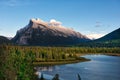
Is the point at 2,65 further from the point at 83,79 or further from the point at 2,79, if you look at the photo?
the point at 83,79

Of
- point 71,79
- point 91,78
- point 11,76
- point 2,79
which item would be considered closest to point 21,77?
point 2,79

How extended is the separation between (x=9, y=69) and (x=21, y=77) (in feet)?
27.6

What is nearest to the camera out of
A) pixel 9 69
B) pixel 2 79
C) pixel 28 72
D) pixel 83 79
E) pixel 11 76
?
pixel 11 76

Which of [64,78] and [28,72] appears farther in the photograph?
[64,78]

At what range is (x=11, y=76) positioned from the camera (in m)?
83.9

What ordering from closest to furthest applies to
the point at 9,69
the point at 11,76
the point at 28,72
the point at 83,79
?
the point at 11,76
the point at 9,69
the point at 28,72
the point at 83,79

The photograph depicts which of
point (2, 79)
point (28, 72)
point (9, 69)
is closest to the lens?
point (9, 69)

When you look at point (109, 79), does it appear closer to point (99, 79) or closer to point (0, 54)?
point (99, 79)

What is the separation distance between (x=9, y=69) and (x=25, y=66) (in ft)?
50.7

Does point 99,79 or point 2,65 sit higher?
point 2,65

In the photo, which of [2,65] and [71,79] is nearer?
[2,65]

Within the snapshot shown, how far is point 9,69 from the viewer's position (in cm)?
8994

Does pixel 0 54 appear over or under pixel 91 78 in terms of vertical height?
over

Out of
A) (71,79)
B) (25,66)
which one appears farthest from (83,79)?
(25,66)
